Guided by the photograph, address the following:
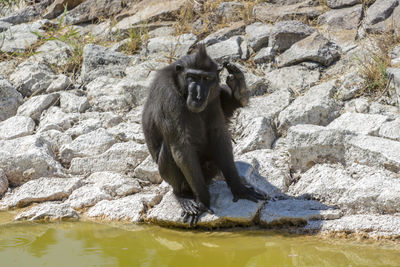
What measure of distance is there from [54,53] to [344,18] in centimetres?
564

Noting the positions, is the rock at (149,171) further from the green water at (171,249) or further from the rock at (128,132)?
the green water at (171,249)

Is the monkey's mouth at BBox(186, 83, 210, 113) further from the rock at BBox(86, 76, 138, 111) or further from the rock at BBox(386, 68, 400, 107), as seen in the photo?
the rock at BBox(86, 76, 138, 111)

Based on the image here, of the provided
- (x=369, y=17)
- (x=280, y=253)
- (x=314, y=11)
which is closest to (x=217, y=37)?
(x=314, y=11)

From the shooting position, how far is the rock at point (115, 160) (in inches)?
275

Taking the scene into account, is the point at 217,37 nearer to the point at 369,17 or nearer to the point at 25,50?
the point at 369,17

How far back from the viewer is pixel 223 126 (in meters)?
5.68

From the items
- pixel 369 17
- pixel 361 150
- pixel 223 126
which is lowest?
pixel 361 150

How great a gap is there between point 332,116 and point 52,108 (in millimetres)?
4543

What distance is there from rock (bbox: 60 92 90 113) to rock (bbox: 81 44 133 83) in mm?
709

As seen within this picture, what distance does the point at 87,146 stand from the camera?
24.0 ft

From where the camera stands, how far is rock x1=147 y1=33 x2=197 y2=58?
30.6ft

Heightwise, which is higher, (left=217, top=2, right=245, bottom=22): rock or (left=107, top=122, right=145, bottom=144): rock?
(left=217, top=2, right=245, bottom=22): rock

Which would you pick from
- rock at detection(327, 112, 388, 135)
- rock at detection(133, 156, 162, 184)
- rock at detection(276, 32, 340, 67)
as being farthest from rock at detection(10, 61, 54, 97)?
rock at detection(327, 112, 388, 135)

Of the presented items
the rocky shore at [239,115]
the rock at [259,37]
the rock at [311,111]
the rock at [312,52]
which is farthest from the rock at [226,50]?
the rock at [311,111]
